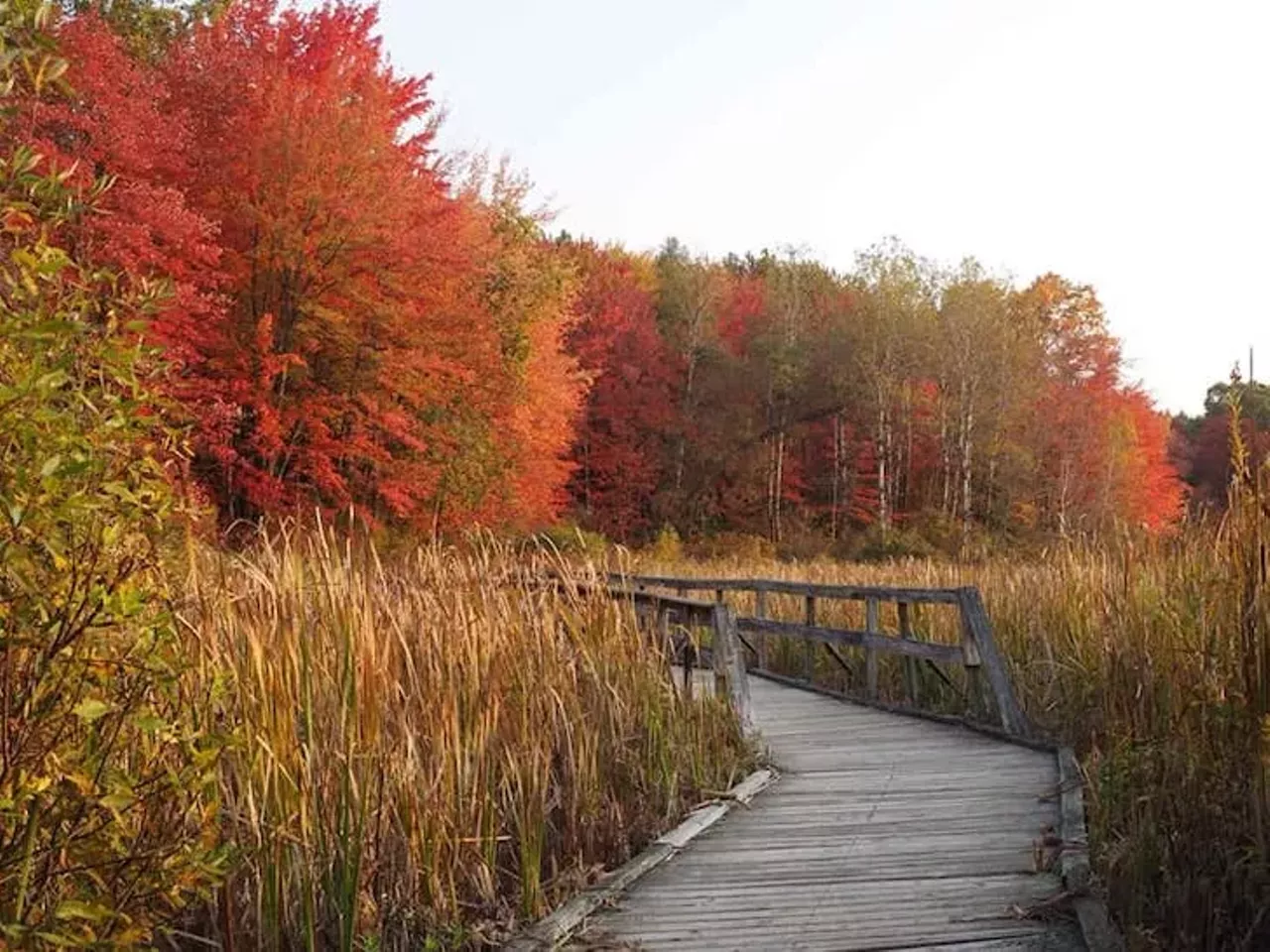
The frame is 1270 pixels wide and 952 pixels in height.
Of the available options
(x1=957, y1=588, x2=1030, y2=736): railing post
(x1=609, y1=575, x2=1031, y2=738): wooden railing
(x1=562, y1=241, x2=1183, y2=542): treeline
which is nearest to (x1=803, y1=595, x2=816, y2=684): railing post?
(x1=609, y1=575, x2=1031, y2=738): wooden railing

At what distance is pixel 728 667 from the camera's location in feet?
21.3

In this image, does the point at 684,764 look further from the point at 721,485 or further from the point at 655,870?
the point at 721,485

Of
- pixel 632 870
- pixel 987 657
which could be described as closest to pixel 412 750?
pixel 632 870

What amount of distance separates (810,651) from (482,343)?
8.81 meters

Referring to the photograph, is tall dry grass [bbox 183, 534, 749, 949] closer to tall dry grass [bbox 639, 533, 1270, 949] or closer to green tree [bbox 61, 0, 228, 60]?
tall dry grass [bbox 639, 533, 1270, 949]

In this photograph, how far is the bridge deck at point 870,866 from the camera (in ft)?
11.8

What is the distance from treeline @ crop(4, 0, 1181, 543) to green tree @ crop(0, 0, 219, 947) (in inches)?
7.0

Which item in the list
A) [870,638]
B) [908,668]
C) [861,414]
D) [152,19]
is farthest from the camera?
[861,414]

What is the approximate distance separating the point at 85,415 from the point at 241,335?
14810 millimetres

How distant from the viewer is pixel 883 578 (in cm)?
1412

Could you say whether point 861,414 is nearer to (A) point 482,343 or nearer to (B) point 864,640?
(A) point 482,343

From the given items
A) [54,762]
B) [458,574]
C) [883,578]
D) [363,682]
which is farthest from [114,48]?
[54,762]

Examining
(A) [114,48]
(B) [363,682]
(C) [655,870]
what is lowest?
(C) [655,870]

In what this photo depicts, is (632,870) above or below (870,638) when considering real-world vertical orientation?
below
